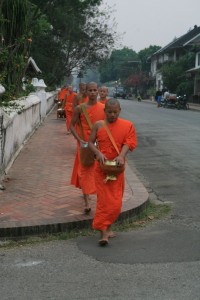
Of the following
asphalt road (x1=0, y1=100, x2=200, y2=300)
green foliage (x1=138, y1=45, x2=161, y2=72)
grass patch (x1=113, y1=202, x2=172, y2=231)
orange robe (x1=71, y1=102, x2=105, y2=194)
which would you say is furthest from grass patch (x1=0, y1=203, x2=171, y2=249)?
green foliage (x1=138, y1=45, x2=161, y2=72)

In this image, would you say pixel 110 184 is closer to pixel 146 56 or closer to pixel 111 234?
pixel 111 234

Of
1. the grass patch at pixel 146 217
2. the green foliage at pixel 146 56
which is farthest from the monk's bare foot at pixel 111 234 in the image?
the green foliage at pixel 146 56

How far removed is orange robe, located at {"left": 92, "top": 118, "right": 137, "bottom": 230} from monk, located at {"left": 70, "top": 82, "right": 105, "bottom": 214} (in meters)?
0.80

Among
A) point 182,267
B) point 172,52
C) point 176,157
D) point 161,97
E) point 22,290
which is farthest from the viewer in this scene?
point 172,52

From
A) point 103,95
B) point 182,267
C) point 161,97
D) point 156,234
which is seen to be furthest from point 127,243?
point 161,97

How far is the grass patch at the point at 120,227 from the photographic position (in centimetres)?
512

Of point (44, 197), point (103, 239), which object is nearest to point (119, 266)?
point (103, 239)

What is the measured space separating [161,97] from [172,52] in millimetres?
25382

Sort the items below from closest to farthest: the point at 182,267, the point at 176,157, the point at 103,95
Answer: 1. the point at 182,267
2. the point at 103,95
3. the point at 176,157

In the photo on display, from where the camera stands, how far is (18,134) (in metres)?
10.2

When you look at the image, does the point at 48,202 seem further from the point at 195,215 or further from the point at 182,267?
the point at 182,267

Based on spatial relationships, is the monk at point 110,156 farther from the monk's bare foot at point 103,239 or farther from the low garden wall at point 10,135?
the low garden wall at point 10,135

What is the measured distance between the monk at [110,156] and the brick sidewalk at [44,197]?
0.57m

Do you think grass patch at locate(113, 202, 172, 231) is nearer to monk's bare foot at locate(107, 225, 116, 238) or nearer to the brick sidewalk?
the brick sidewalk
